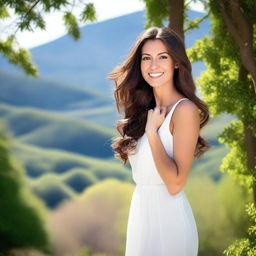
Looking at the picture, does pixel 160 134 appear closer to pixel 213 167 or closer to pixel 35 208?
pixel 35 208

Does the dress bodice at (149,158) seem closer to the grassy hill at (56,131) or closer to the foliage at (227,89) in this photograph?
the foliage at (227,89)

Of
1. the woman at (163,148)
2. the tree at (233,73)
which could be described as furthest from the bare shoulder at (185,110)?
the tree at (233,73)

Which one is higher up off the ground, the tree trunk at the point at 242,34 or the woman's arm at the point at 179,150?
the tree trunk at the point at 242,34

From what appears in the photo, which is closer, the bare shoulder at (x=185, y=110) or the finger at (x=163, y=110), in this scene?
the bare shoulder at (x=185, y=110)

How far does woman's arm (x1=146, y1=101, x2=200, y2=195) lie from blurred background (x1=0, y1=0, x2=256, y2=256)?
0.58 metres

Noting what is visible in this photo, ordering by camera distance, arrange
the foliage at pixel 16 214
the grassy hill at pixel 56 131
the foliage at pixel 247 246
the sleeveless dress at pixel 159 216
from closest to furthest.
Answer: the sleeveless dress at pixel 159 216, the foliage at pixel 247 246, the foliage at pixel 16 214, the grassy hill at pixel 56 131

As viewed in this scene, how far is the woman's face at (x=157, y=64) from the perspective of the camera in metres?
2.74

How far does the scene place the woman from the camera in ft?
8.32

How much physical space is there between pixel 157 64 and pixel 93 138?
3370 centimetres

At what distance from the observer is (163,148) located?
2.53 m

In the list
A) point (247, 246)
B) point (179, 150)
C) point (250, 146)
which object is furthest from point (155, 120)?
point (250, 146)

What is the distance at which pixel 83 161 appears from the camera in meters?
32.4

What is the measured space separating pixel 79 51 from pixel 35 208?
110 feet

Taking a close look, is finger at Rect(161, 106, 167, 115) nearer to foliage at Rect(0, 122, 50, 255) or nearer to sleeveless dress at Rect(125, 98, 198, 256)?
sleeveless dress at Rect(125, 98, 198, 256)
